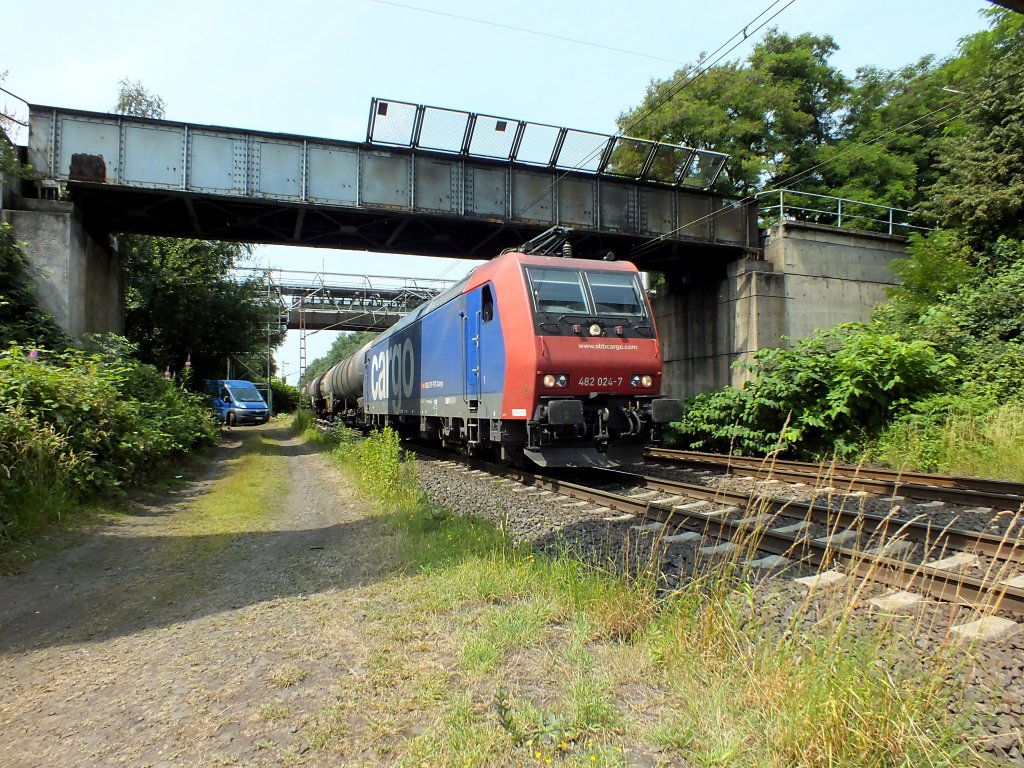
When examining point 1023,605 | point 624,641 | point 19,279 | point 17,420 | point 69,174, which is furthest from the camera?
point 69,174

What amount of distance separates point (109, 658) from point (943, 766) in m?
4.09

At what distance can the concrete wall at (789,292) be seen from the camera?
18266 mm

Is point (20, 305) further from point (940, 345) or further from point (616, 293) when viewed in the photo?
point (940, 345)

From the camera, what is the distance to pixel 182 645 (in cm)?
377

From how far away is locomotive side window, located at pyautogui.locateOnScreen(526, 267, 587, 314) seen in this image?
888cm

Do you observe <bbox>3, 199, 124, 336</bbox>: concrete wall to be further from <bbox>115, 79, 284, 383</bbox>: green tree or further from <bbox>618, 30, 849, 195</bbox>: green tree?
<bbox>618, 30, 849, 195</bbox>: green tree

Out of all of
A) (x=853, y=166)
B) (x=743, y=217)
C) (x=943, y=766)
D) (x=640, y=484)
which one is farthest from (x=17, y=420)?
(x=853, y=166)

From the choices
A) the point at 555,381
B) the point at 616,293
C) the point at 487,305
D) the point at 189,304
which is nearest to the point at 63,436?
the point at 487,305

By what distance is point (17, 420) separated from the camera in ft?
22.6

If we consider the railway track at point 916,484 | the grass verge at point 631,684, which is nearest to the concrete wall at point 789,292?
the railway track at point 916,484

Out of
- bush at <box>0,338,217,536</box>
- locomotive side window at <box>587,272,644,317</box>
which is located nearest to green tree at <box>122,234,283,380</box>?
bush at <box>0,338,217,536</box>

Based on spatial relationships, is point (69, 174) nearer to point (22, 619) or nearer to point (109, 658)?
point (22, 619)

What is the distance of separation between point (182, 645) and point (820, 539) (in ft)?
16.1

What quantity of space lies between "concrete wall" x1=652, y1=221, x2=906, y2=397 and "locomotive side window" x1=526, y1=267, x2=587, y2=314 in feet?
34.4
